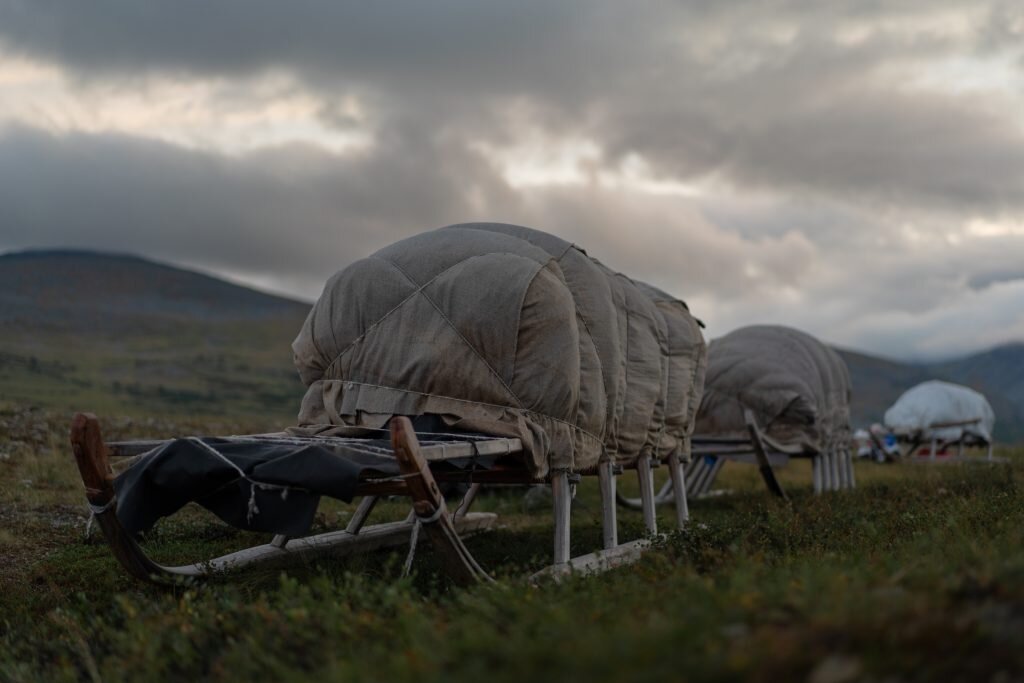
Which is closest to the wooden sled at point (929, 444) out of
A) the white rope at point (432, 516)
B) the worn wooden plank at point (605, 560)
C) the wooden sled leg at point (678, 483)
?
the wooden sled leg at point (678, 483)

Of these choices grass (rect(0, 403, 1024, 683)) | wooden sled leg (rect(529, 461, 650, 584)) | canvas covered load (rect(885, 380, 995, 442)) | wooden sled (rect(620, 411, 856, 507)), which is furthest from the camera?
canvas covered load (rect(885, 380, 995, 442))

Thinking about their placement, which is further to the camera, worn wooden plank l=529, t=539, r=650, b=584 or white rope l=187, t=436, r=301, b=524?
worn wooden plank l=529, t=539, r=650, b=584

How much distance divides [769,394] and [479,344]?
10001 mm

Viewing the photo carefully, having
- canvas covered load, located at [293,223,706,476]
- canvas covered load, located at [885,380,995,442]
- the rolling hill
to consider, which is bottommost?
the rolling hill

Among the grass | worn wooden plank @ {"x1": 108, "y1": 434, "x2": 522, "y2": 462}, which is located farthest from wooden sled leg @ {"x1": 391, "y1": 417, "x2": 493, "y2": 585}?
the grass

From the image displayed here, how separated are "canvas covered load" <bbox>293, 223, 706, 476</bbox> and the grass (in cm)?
134

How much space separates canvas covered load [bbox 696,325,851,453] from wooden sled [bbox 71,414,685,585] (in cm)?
803

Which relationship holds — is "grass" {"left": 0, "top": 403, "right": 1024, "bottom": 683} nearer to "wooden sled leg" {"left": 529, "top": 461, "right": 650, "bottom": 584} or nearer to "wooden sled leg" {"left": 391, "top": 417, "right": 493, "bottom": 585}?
"wooden sled leg" {"left": 391, "top": 417, "right": 493, "bottom": 585}

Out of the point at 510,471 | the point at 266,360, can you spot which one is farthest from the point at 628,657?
the point at 266,360

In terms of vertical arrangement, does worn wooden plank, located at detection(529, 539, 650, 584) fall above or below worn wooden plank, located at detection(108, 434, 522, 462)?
below

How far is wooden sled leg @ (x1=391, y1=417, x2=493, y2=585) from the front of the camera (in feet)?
20.8

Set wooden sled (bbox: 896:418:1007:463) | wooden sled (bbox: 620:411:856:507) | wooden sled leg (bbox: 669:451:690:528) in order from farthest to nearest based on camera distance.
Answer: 1. wooden sled (bbox: 896:418:1007:463)
2. wooden sled (bbox: 620:411:856:507)
3. wooden sled leg (bbox: 669:451:690:528)

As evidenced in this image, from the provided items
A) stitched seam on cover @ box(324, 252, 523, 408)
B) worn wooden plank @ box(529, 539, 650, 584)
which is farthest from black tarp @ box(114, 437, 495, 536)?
stitched seam on cover @ box(324, 252, 523, 408)

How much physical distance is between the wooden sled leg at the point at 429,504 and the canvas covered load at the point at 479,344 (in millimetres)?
1753
